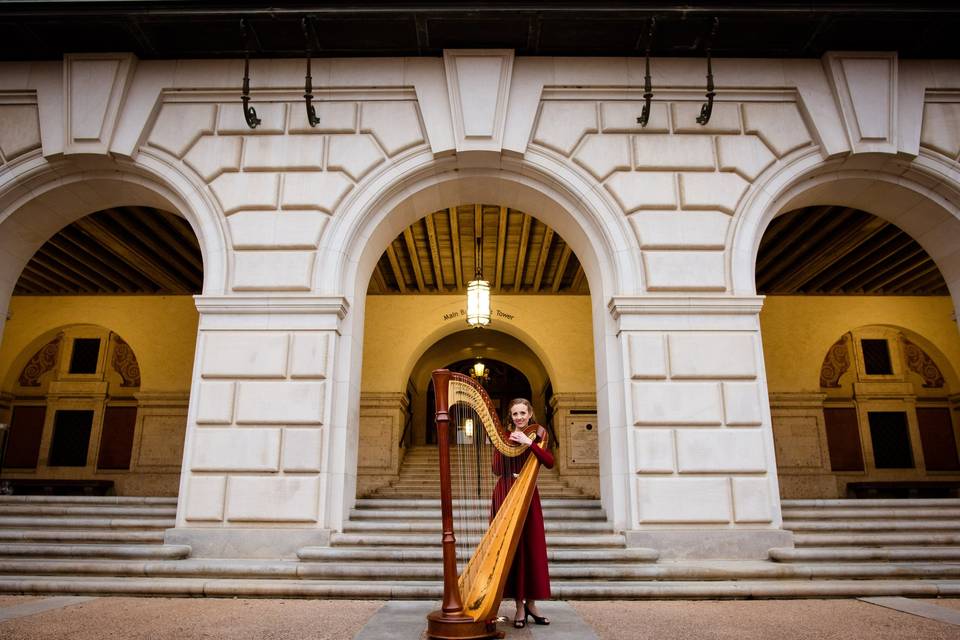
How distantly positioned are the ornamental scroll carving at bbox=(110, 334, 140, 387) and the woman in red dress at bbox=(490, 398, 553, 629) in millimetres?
13678

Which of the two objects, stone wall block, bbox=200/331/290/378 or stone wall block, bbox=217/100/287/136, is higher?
stone wall block, bbox=217/100/287/136

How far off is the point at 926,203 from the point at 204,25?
31.7 ft

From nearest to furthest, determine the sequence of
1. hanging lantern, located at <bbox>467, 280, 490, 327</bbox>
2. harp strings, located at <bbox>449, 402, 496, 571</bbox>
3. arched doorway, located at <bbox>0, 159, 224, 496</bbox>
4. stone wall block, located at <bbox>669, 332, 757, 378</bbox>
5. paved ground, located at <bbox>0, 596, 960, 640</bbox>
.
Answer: paved ground, located at <bbox>0, 596, 960, 640</bbox>
harp strings, located at <bbox>449, 402, 496, 571</bbox>
stone wall block, located at <bbox>669, 332, 757, 378</bbox>
hanging lantern, located at <bbox>467, 280, 490, 327</bbox>
arched doorway, located at <bbox>0, 159, 224, 496</bbox>

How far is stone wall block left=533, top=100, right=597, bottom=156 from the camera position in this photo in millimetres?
7883

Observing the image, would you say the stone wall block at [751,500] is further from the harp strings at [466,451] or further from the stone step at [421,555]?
the harp strings at [466,451]

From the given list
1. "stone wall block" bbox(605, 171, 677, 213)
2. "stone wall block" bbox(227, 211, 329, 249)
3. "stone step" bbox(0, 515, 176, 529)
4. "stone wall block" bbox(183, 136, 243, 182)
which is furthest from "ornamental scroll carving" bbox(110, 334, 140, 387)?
"stone wall block" bbox(605, 171, 677, 213)

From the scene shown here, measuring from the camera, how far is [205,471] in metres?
6.85

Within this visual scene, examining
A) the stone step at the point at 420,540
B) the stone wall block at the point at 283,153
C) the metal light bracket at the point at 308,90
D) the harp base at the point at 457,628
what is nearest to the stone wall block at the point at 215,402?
the stone step at the point at 420,540

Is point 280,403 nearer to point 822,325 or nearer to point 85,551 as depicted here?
point 85,551

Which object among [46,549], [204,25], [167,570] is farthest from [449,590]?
[204,25]

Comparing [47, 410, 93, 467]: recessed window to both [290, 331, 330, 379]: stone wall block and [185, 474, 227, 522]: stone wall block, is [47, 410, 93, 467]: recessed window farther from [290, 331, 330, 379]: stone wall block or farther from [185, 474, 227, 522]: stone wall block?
[290, 331, 330, 379]: stone wall block

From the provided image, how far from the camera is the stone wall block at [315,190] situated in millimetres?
7672

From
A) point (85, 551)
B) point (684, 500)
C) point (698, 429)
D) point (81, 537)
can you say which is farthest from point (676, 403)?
point (81, 537)

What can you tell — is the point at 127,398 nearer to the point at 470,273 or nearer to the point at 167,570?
the point at 470,273
